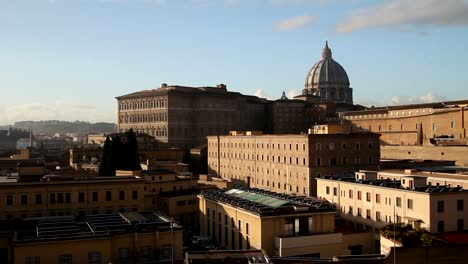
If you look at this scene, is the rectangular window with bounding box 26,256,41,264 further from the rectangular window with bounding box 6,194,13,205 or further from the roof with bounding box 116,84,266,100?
the roof with bounding box 116,84,266,100

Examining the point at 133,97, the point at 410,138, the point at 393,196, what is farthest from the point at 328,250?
the point at 133,97

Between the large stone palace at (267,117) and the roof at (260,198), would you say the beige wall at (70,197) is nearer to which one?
the roof at (260,198)

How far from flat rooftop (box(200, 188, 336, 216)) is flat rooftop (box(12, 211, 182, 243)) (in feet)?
15.3

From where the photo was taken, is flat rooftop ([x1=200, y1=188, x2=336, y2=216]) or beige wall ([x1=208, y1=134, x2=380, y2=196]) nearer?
flat rooftop ([x1=200, y1=188, x2=336, y2=216])

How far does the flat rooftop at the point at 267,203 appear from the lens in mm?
30781

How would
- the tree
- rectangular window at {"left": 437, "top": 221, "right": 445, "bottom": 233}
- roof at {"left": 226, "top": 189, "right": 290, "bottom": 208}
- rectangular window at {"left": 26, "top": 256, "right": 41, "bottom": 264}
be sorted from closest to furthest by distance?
1. rectangular window at {"left": 26, "top": 256, "right": 41, "bottom": 264}
2. rectangular window at {"left": 437, "top": 221, "right": 445, "bottom": 233}
3. roof at {"left": 226, "top": 189, "right": 290, "bottom": 208}
4. the tree

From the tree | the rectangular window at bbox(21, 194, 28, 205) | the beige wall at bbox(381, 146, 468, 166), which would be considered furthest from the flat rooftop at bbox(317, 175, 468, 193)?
the beige wall at bbox(381, 146, 468, 166)

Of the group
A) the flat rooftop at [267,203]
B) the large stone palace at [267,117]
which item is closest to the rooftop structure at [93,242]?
the flat rooftop at [267,203]

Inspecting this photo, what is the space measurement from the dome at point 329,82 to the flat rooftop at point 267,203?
361ft

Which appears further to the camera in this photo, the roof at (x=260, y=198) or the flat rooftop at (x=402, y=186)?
the flat rooftop at (x=402, y=186)

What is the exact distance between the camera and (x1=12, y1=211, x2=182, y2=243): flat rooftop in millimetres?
26984

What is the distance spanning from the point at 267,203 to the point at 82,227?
10936mm

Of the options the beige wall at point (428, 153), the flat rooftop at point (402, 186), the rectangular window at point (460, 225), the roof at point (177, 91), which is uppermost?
the roof at point (177, 91)

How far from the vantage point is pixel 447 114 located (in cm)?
7844
